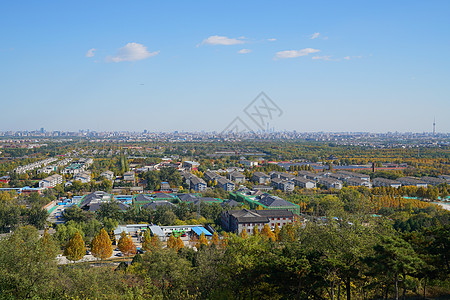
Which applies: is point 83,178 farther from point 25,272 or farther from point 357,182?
point 25,272

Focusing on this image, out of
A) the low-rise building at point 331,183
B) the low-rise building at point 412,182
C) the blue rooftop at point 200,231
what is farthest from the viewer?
the low-rise building at point 331,183

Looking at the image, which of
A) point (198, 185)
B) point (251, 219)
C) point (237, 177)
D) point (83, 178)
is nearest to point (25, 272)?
point (251, 219)

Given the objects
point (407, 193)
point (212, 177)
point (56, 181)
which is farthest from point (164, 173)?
point (407, 193)

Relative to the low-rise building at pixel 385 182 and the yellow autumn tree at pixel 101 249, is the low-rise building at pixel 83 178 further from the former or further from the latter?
the low-rise building at pixel 385 182

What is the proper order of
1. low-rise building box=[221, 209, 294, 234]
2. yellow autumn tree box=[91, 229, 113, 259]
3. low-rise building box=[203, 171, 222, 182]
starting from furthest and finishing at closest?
1. low-rise building box=[203, 171, 222, 182]
2. low-rise building box=[221, 209, 294, 234]
3. yellow autumn tree box=[91, 229, 113, 259]

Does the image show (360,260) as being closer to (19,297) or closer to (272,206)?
(19,297)

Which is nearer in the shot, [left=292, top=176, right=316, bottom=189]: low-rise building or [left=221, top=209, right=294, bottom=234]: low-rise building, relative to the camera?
[left=221, top=209, right=294, bottom=234]: low-rise building

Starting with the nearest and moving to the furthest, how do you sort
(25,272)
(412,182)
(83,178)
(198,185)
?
1. (25,272)
2. (198,185)
3. (412,182)
4. (83,178)

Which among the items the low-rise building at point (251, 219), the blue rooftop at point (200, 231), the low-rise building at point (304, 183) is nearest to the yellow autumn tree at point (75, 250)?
the blue rooftop at point (200, 231)

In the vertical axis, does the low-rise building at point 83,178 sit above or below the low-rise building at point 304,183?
above

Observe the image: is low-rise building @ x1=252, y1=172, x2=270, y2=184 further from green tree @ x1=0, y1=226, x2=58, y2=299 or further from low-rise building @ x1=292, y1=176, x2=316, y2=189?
green tree @ x1=0, y1=226, x2=58, y2=299

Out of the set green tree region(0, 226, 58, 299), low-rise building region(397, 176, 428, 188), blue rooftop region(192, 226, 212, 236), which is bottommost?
blue rooftop region(192, 226, 212, 236)

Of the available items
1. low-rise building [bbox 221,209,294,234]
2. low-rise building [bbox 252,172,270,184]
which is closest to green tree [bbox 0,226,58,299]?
low-rise building [bbox 221,209,294,234]
